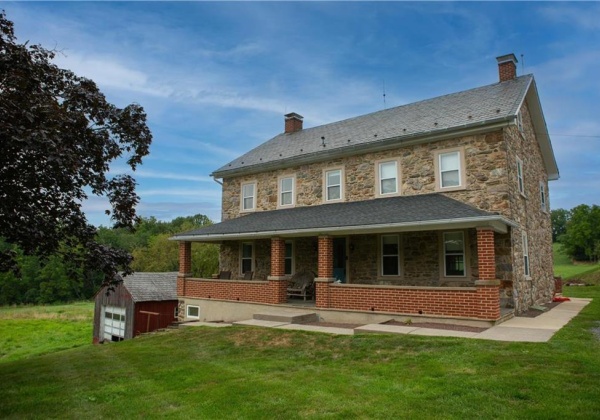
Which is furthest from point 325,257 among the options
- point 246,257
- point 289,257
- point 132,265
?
point 132,265

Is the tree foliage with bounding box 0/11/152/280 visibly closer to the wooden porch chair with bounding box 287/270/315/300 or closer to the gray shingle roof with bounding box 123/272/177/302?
the wooden porch chair with bounding box 287/270/315/300

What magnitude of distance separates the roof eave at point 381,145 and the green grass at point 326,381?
19.6ft

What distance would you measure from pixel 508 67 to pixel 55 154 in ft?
49.2

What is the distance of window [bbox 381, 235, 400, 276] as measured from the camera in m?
13.5

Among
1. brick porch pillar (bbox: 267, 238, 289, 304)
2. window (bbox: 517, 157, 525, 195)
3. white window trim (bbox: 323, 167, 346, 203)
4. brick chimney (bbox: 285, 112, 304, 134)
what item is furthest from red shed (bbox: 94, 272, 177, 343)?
window (bbox: 517, 157, 525, 195)

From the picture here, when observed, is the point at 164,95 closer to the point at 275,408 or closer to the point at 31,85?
the point at 31,85

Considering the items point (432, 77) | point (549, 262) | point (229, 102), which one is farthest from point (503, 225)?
point (229, 102)

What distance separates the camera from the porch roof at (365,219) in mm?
10156

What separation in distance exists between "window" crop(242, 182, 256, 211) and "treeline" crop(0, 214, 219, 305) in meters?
18.7

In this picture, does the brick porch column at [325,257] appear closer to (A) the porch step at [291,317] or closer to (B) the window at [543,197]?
(A) the porch step at [291,317]

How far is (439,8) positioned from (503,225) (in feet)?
21.1

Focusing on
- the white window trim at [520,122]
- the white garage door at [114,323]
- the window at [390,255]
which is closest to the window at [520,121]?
the white window trim at [520,122]

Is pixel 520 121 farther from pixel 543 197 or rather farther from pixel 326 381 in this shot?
pixel 326 381

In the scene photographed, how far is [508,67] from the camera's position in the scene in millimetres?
14867
